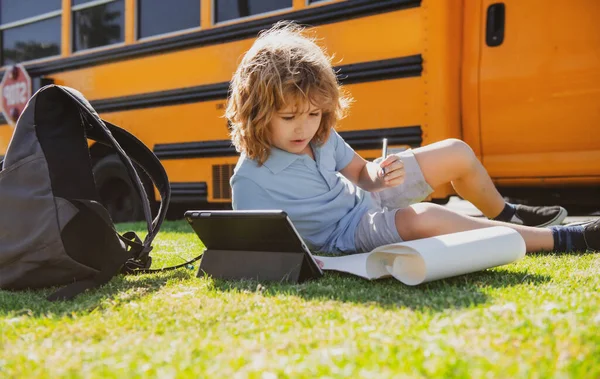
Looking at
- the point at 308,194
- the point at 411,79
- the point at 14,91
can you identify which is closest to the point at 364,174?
the point at 308,194

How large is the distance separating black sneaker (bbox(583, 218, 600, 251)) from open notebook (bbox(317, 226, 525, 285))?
403 mm

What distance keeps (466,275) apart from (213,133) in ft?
6.50

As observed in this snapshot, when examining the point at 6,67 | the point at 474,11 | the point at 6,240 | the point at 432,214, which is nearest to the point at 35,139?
the point at 6,240

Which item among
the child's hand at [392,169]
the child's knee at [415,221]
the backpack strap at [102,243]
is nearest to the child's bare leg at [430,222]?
the child's knee at [415,221]

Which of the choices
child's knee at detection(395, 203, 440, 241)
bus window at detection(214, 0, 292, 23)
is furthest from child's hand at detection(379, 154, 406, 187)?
bus window at detection(214, 0, 292, 23)

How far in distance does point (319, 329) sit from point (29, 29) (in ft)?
12.4

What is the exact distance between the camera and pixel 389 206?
211 cm

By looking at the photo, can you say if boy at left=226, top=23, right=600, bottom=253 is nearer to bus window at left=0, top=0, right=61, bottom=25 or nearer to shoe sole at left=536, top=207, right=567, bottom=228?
shoe sole at left=536, top=207, right=567, bottom=228

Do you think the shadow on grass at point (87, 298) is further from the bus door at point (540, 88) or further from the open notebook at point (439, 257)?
the bus door at point (540, 88)

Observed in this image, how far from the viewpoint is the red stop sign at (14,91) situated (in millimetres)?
3918

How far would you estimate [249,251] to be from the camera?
1595 mm

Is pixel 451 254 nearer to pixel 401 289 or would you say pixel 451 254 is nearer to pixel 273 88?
pixel 401 289

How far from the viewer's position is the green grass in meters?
0.82

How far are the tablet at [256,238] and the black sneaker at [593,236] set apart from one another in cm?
80
